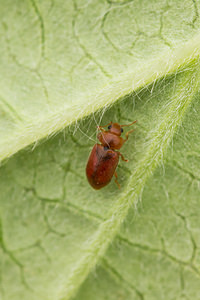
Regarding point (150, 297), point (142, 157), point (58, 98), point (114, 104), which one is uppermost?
point (58, 98)

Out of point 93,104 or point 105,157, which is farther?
point 105,157

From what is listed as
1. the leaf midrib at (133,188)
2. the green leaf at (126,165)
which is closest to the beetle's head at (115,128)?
the green leaf at (126,165)

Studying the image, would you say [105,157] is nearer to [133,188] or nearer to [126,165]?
[126,165]

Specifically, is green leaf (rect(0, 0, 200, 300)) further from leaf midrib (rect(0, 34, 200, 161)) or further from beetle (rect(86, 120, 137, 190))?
beetle (rect(86, 120, 137, 190))

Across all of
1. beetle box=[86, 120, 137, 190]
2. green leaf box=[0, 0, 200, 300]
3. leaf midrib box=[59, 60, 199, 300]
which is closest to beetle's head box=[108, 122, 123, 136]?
beetle box=[86, 120, 137, 190]

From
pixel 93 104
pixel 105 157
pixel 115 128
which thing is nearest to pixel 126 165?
pixel 105 157

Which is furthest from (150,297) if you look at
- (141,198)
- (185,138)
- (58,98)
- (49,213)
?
(58,98)

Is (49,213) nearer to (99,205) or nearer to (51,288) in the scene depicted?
(99,205)

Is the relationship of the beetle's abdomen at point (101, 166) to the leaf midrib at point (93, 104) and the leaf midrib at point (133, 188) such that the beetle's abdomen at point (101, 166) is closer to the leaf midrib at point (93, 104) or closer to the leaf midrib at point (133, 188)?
the leaf midrib at point (133, 188)
